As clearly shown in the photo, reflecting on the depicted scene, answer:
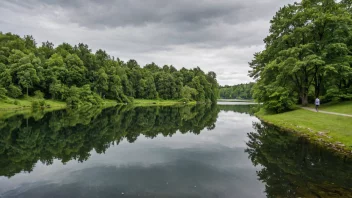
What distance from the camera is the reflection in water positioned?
936 centimetres

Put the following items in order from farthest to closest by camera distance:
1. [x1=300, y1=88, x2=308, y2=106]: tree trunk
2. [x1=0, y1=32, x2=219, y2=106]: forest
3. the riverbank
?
[x1=0, y1=32, x2=219, y2=106]: forest
[x1=300, y1=88, x2=308, y2=106]: tree trunk
the riverbank

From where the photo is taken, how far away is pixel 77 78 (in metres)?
82.3

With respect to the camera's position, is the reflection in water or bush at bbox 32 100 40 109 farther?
bush at bbox 32 100 40 109

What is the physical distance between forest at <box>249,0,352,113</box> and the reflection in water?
18219 millimetres

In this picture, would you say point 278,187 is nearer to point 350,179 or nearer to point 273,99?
point 350,179

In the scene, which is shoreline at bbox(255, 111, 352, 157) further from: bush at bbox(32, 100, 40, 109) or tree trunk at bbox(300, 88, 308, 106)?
A: bush at bbox(32, 100, 40, 109)

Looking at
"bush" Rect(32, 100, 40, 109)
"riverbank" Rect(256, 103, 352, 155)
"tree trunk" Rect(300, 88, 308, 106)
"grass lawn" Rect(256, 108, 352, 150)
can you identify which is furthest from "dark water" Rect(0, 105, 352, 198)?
"bush" Rect(32, 100, 40, 109)

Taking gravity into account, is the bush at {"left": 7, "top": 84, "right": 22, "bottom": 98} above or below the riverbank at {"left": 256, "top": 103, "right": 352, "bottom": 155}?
above

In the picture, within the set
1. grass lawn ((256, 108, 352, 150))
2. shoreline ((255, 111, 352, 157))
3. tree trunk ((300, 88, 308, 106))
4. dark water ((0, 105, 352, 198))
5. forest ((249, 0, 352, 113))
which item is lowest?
dark water ((0, 105, 352, 198))

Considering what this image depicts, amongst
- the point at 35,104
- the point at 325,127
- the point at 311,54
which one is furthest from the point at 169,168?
the point at 35,104

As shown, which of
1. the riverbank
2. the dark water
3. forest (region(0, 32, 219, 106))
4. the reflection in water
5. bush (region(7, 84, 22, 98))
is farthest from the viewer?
forest (region(0, 32, 219, 106))

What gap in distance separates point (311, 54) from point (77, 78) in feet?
243

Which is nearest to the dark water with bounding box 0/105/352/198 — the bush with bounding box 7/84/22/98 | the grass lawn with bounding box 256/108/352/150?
the grass lawn with bounding box 256/108/352/150

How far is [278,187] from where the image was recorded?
9.84 meters
